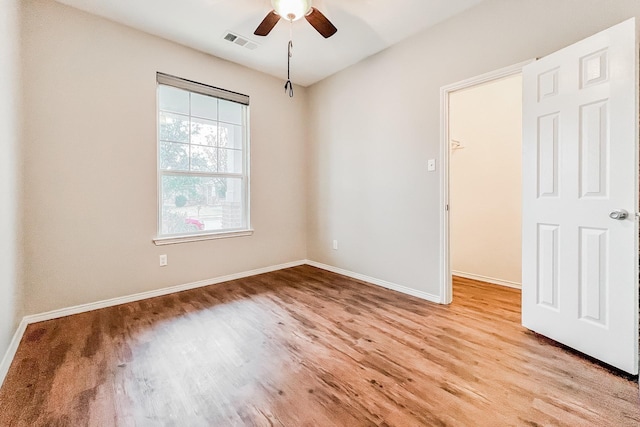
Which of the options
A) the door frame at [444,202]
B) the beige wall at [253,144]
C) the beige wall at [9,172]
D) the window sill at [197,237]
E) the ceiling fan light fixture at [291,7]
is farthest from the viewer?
the window sill at [197,237]

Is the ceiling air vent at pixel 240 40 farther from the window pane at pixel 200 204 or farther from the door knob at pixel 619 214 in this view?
the door knob at pixel 619 214

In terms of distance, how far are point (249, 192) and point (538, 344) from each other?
325cm

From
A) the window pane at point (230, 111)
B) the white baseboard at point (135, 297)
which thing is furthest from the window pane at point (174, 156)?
the white baseboard at point (135, 297)

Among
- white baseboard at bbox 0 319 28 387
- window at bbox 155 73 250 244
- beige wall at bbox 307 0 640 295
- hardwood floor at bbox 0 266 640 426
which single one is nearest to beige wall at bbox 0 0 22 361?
white baseboard at bbox 0 319 28 387

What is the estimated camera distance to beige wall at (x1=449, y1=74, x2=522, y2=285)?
3.14 m

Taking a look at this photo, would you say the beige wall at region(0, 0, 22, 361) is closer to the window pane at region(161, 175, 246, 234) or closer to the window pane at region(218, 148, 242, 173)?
the window pane at region(161, 175, 246, 234)

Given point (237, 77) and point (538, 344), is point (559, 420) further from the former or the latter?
point (237, 77)

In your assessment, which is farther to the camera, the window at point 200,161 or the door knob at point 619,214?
the window at point 200,161

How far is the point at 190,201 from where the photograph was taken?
3186mm

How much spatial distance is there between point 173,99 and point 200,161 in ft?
2.33

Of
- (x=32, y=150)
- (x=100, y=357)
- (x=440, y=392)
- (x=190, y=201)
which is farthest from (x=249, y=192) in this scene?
(x=440, y=392)

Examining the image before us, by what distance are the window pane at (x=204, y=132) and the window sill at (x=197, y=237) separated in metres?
1.09

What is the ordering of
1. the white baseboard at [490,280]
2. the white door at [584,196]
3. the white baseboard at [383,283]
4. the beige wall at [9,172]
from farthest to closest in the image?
the white baseboard at [490,280] < the white baseboard at [383,283] < the beige wall at [9,172] < the white door at [584,196]

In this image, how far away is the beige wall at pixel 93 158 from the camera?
228 centimetres
